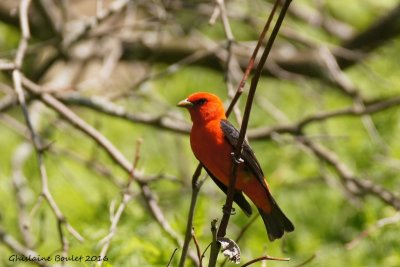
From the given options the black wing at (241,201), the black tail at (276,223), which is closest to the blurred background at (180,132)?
the black tail at (276,223)

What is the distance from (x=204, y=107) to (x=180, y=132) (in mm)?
1262

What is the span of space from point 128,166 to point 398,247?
204cm

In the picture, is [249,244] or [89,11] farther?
[89,11]

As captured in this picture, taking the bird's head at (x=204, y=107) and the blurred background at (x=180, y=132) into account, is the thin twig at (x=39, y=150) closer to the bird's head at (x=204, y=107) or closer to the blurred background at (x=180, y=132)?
the blurred background at (x=180, y=132)

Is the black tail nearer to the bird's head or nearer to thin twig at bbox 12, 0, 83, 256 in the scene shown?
the bird's head

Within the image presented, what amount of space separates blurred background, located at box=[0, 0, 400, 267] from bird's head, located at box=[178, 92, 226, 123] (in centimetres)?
16

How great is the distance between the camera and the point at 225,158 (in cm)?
431

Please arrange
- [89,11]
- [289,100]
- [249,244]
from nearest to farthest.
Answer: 1. [249,244]
2. [289,100]
3. [89,11]

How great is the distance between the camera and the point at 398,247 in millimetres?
5195

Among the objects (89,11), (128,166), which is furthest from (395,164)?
(89,11)

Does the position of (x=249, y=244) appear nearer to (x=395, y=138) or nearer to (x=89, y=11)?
(x=395, y=138)

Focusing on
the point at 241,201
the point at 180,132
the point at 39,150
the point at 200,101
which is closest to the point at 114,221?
the point at 39,150

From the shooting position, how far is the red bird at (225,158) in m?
4.30

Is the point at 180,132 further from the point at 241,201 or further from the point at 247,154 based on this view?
the point at 247,154
